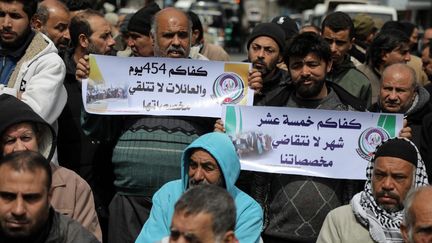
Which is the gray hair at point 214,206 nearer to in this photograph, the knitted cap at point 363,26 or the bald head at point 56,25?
the bald head at point 56,25

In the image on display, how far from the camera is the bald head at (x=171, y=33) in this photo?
653 centimetres

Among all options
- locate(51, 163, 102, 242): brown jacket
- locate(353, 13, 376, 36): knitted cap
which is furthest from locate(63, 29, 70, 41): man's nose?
locate(353, 13, 376, 36): knitted cap

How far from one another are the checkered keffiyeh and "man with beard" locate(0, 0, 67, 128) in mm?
2028

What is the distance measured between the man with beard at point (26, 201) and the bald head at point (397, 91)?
9.28 feet

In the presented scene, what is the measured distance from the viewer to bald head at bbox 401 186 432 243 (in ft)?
15.3

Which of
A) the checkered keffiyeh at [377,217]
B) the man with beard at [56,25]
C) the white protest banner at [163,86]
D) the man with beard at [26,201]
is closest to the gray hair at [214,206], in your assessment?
the man with beard at [26,201]

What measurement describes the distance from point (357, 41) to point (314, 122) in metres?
5.05

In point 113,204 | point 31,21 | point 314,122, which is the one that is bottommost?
point 113,204

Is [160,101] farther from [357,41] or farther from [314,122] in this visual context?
[357,41]

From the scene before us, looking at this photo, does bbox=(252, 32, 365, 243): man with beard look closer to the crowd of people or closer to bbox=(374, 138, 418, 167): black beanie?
the crowd of people

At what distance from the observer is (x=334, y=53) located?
841 cm

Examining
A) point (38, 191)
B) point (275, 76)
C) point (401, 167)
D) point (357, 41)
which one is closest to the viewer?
point (38, 191)

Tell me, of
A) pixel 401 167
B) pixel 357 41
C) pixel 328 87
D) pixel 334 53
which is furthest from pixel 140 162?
pixel 357 41

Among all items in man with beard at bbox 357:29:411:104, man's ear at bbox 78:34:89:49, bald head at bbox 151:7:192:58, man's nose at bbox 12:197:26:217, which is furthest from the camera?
man with beard at bbox 357:29:411:104
